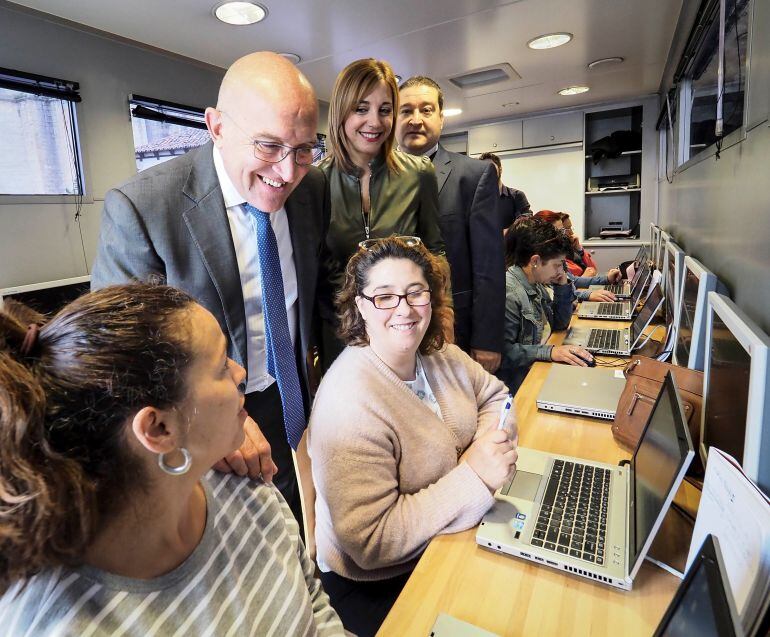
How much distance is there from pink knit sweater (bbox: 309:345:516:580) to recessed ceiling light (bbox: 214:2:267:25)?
2.09 m

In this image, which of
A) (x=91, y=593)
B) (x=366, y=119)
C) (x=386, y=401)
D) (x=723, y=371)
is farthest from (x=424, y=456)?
(x=366, y=119)

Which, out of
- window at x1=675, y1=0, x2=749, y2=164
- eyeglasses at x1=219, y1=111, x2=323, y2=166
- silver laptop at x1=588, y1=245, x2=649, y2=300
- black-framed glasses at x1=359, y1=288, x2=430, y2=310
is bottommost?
silver laptop at x1=588, y1=245, x2=649, y2=300

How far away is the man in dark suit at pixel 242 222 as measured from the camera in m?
1.12

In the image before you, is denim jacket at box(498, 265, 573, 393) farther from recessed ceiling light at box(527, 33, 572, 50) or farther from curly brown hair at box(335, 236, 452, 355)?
recessed ceiling light at box(527, 33, 572, 50)

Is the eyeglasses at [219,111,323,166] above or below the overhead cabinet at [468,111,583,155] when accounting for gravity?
below

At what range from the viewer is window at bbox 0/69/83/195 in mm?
2586

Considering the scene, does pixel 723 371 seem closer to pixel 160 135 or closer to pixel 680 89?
pixel 680 89

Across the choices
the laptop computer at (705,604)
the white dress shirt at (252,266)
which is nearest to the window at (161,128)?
the white dress shirt at (252,266)

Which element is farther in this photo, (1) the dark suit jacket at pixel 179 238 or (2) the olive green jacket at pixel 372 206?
(2) the olive green jacket at pixel 372 206

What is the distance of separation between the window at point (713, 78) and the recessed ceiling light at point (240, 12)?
203cm

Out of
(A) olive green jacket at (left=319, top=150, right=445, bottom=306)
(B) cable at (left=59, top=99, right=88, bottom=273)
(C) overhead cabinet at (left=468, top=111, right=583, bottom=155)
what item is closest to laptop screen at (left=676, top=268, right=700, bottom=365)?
(A) olive green jacket at (left=319, top=150, right=445, bottom=306)

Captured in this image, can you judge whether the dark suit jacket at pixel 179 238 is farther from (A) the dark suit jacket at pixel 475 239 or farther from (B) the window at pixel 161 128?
(B) the window at pixel 161 128

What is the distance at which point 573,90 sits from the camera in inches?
188

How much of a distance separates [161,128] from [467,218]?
255 centimetres
